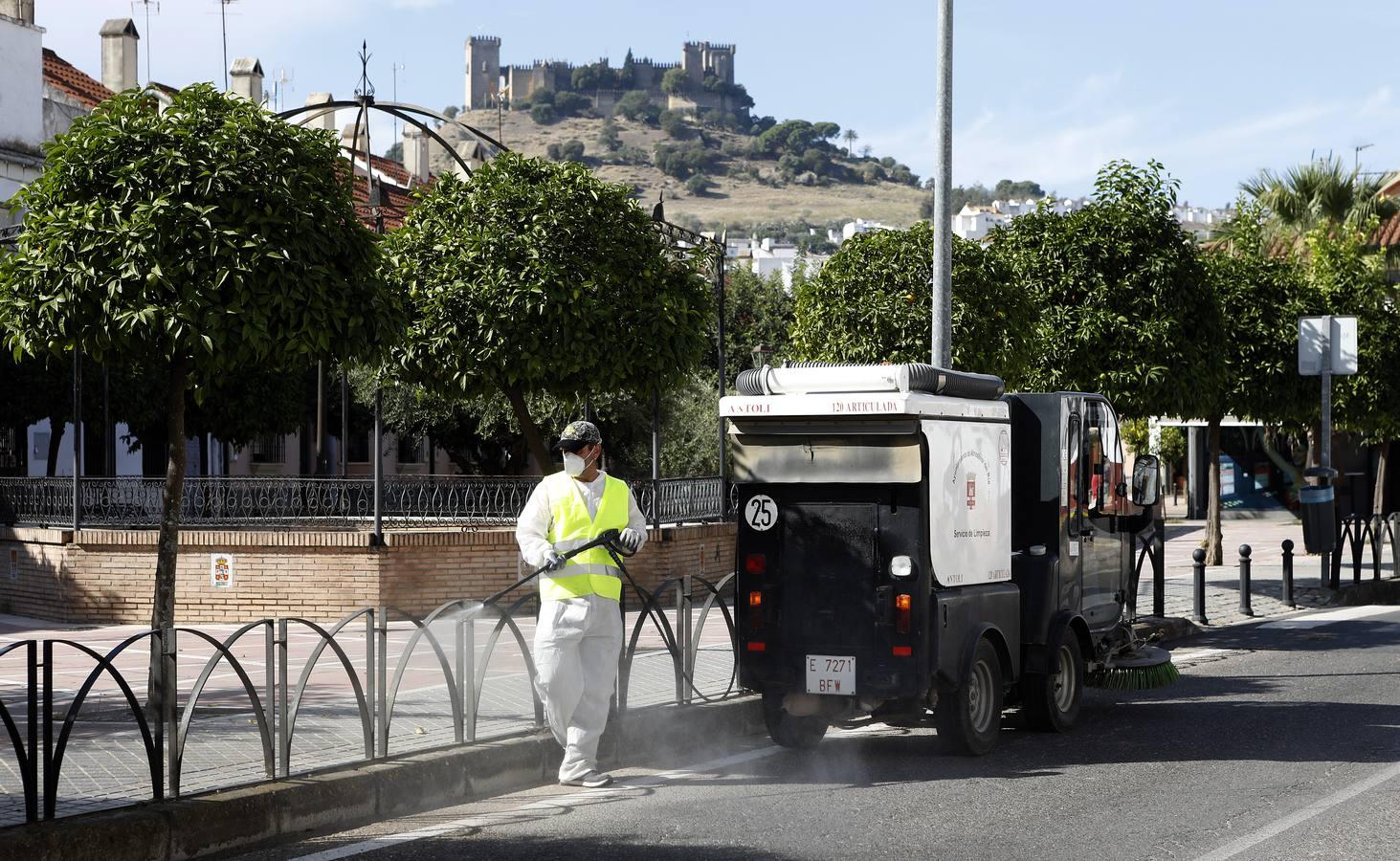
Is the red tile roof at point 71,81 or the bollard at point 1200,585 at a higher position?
the red tile roof at point 71,81

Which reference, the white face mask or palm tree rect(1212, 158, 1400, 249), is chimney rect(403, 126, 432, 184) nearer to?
palm tree rect(1212, 158, 1400, 249)

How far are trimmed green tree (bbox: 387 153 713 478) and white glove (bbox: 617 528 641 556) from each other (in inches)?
206

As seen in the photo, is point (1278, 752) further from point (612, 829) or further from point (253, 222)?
→ point (253, 222)

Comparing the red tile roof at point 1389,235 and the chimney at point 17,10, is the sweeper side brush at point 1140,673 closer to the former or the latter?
the chimney at point 17,10

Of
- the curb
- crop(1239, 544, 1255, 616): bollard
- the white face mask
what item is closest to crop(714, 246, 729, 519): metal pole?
crop(1239, 544, 1255, 616): bollard

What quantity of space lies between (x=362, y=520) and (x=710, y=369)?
19.2 metres

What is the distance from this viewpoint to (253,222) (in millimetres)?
9547

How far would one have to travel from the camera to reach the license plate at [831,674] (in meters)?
9.09

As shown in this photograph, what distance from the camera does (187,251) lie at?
9.39 m

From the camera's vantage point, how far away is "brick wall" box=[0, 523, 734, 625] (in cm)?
1742

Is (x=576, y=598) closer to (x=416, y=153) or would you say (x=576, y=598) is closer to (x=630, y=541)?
(x=630, y=541)

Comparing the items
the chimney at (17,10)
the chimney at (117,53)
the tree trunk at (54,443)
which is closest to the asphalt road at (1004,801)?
the tree trunk at (54,443)

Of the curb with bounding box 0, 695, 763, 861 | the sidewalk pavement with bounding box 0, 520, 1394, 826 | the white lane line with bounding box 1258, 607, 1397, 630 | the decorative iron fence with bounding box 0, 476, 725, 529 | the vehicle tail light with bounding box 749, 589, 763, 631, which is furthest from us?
the decorative iron fence with bounding box 0, 476, 725, 529

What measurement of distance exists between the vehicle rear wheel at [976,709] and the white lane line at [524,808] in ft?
3.94
